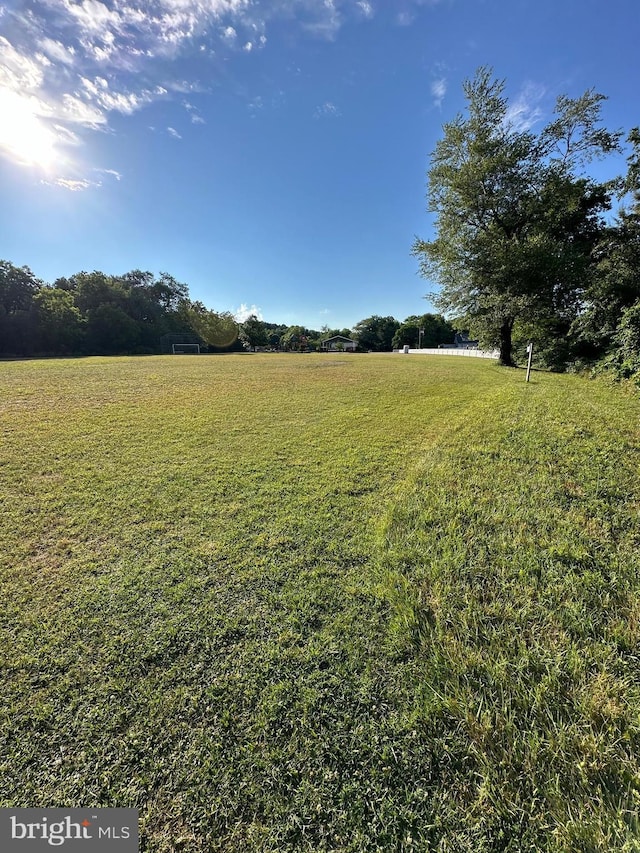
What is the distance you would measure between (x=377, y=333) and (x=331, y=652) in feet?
220

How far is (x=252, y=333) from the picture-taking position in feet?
183

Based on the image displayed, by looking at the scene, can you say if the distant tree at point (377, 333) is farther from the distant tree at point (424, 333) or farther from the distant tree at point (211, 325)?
the distant tree at point (211, 325)

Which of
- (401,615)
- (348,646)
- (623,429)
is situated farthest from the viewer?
(623,429)

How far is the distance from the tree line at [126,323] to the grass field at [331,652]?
38819 millimetres

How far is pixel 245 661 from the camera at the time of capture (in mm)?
1680

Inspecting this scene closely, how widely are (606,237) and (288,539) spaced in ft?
67.0

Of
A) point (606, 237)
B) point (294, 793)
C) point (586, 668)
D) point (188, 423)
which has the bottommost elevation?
point (294, 793)

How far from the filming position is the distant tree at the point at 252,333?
55594 mm

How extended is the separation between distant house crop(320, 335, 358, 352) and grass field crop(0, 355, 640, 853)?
206 ft

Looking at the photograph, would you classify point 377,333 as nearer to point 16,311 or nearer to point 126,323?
point 126,323

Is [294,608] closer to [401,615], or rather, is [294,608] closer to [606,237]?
[401,615]

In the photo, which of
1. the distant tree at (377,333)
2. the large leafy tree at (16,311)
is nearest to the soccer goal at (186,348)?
the large leafy tree at (16,311)

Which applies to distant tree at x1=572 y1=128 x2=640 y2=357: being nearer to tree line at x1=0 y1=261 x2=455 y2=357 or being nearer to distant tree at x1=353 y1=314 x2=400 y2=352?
tree line at x1=0 y1=261 x2=455 y2=357

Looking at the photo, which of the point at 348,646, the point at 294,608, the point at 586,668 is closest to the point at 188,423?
the point at 294,608
